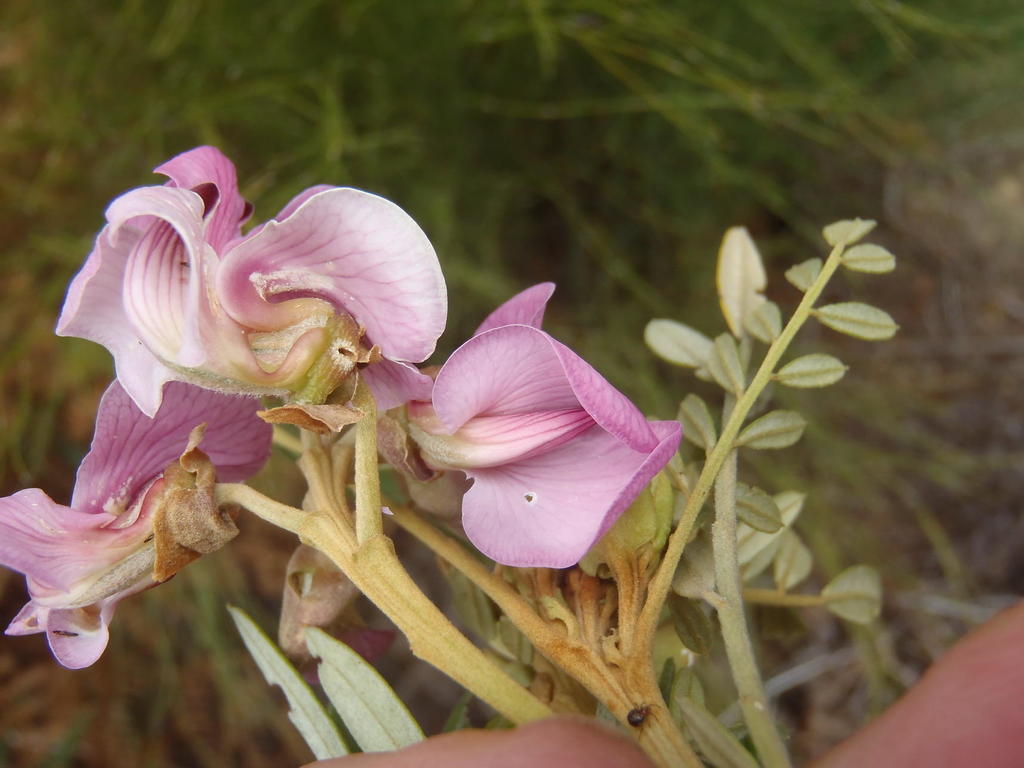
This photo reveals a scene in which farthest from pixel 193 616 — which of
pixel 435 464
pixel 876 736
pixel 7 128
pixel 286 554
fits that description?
pixel 876 736

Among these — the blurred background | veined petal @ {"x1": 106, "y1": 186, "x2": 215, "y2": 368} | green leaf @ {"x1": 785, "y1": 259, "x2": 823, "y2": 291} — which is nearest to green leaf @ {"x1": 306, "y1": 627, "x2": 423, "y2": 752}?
veined petal @ {"x1": 106, "y1": 186, "x2": 215, "y2": 368}

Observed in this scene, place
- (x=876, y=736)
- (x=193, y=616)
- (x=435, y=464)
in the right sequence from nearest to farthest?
(x=876, y=736) < (x=435, y=464) < (x=193, y=616)

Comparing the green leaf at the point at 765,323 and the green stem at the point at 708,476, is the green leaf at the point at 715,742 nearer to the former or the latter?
the green stem at the point at 708,476

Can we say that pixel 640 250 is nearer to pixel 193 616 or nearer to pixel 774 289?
pixel 774 289

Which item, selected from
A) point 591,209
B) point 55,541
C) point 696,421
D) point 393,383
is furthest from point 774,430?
point 591,209

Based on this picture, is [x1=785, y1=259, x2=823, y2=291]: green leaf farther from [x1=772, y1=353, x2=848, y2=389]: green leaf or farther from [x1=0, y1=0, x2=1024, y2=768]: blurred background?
[x1=0, y1=0, x2=1024, y2=768]: blurred background

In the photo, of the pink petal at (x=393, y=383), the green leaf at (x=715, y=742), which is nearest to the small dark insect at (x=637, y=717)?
the green leaf at (x=715, y=742)
